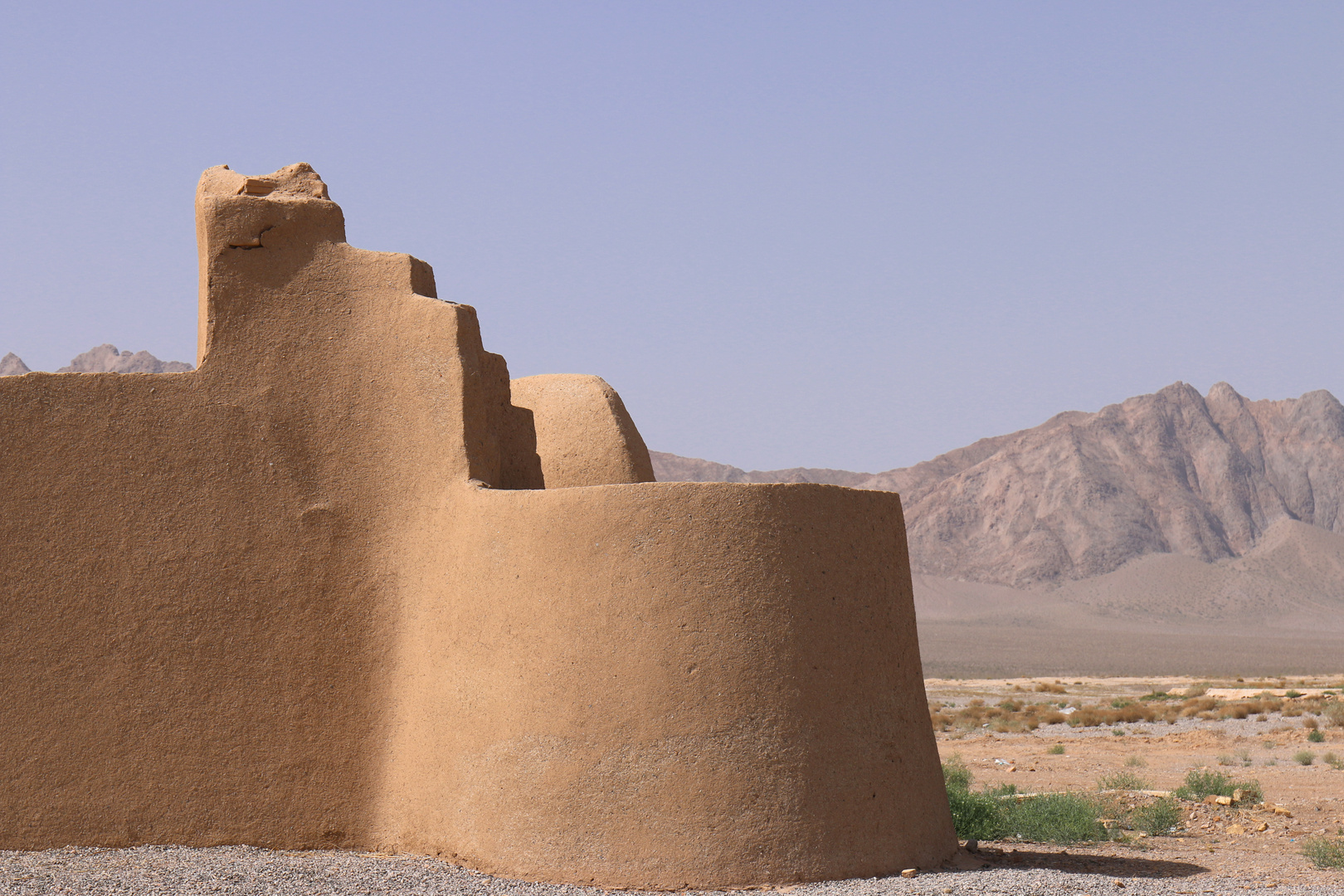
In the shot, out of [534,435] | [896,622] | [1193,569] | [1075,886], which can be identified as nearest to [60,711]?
[534,435]

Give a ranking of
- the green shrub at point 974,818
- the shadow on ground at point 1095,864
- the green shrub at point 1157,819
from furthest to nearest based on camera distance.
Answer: the green shrub at point 1157,819, the green shrub at point 974,818, the shadow on ground at point 1095,864

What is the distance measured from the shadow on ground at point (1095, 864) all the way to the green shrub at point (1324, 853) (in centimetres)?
125

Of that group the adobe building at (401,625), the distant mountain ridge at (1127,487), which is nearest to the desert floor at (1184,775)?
the adobe building at (401,625)

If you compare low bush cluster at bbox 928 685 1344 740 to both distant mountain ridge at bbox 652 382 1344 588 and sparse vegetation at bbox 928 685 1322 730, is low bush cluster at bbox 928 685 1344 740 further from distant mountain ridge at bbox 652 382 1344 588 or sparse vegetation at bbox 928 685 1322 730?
distant mountain ridge at bbox 652 382 1344 588

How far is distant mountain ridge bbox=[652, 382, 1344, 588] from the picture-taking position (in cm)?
8731

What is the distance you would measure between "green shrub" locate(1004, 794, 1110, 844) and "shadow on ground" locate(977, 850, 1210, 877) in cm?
74

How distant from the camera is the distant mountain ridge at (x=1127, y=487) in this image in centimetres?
8731

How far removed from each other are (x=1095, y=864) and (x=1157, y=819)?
2502 millimetres

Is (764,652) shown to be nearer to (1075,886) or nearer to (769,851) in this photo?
(769,851)

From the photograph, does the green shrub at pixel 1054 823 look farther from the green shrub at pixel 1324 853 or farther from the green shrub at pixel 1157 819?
the green shrub at pixel 1324 853

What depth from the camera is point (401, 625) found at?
9375 mm

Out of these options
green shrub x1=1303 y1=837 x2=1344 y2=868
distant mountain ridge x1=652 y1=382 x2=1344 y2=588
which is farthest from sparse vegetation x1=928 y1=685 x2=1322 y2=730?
distant mountain ridge x1=652 y1=382 x2=1344 y2=588

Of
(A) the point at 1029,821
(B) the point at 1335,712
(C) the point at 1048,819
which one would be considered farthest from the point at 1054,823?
(B) the point at 1335,712

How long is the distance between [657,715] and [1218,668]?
47374mm
